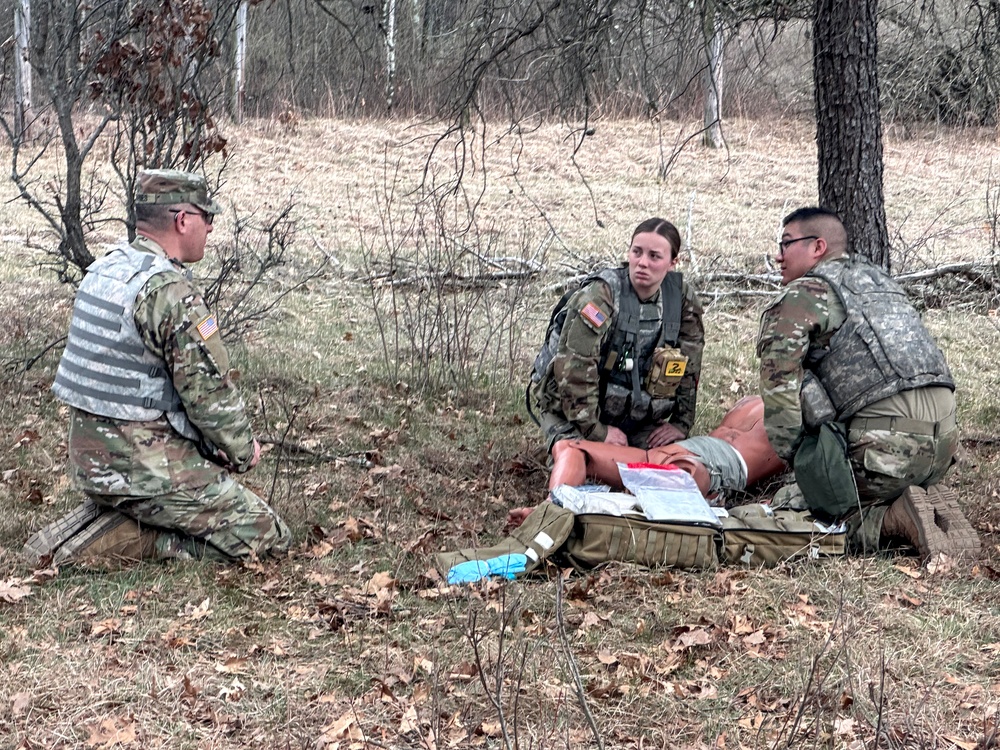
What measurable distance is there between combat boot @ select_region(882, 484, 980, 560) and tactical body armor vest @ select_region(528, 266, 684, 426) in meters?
1.34

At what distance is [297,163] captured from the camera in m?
16.0

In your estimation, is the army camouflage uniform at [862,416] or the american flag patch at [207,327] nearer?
the american flag patch at [207,327]

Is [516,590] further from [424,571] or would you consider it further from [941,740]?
[941,740]

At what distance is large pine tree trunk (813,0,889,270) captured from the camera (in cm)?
572

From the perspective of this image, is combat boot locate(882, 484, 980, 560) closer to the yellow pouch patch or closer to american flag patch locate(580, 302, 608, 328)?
the yellow pouch patch

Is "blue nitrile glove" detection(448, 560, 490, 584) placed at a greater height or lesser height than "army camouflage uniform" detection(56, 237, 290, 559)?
lesser

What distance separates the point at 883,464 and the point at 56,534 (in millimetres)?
3524

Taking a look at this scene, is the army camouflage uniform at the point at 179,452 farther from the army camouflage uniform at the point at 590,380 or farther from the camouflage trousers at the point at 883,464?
the camouflage trousers at the point at 883,464

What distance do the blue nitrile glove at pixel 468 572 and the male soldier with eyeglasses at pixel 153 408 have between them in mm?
885

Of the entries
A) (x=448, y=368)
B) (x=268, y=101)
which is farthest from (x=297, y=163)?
(x=448, y=368)

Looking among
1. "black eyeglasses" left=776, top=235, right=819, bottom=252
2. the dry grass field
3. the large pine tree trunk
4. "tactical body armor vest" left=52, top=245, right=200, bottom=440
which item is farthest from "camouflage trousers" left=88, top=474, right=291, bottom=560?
the large pine tree trunk

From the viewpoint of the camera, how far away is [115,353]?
4.33 m

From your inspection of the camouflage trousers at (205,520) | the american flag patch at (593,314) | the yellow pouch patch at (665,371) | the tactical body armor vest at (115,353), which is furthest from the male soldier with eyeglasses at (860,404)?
the tactical body armor vest at (115,353)

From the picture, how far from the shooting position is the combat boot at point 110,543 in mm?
4387
